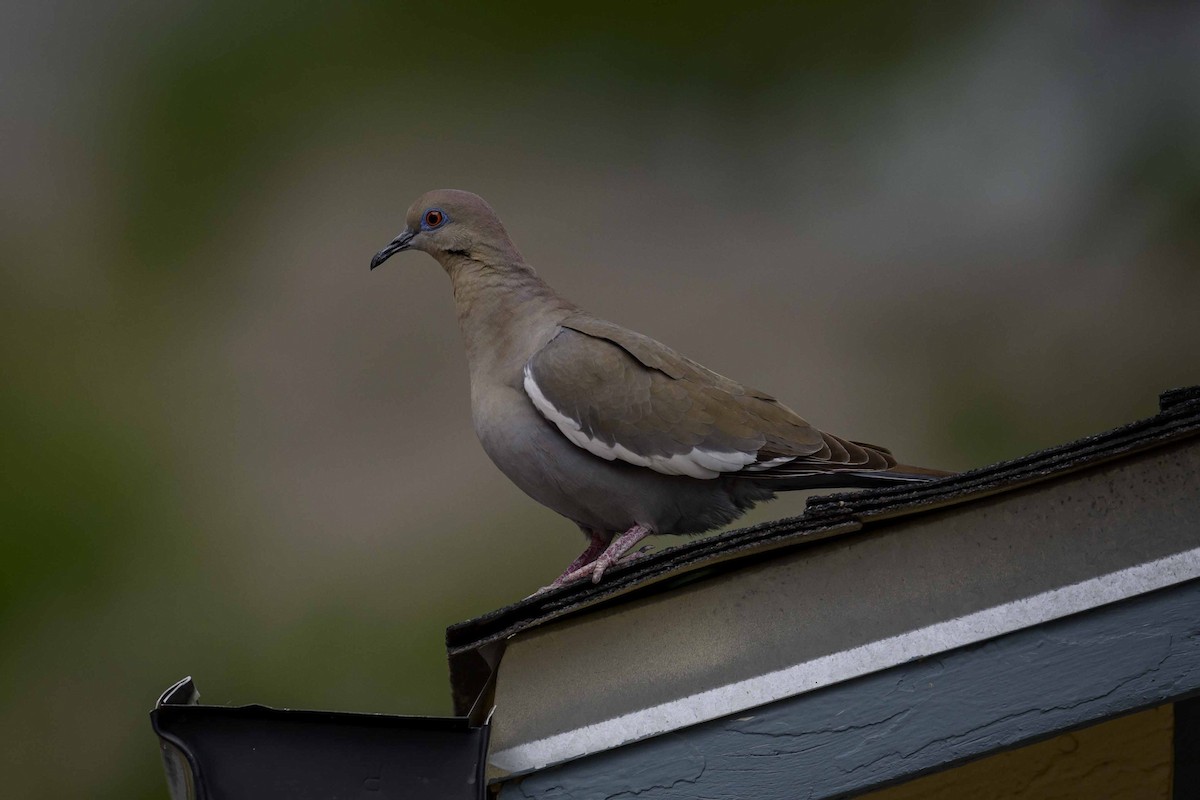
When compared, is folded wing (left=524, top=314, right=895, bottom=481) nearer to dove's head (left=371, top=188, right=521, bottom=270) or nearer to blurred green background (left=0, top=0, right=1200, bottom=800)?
dove's head (left=371, top=188, right=521, bottom=270)

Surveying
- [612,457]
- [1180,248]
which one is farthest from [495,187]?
[612,457]

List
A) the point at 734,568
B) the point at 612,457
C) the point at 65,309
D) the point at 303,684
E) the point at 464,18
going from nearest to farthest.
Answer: the point at 734,568 < the point at 612,457 < the point at 303,684 < the point at 65,309 < the point at 464,18

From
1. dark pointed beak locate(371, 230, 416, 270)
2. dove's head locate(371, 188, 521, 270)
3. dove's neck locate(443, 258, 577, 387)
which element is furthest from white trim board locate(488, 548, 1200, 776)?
dark pointed beak locate(371, 230, 416, 270)

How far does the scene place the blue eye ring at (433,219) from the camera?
3.43m

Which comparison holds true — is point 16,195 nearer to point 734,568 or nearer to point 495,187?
point 495,187

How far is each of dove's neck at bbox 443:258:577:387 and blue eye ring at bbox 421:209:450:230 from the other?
11 cm

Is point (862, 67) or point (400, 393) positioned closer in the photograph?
point (400, 393)

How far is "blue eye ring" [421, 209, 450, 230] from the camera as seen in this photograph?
135 inches

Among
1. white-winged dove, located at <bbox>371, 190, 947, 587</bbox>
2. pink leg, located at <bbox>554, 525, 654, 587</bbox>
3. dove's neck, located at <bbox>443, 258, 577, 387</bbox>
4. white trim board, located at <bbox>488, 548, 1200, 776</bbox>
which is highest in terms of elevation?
dove's neck, located at <bbox>443, 258, 577, 387</bbox>

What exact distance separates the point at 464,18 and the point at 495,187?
144 cm

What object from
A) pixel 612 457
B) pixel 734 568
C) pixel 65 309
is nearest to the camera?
pixel 734 568

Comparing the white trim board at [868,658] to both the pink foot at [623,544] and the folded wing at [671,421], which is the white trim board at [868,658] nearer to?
the pink foot at [623,544]

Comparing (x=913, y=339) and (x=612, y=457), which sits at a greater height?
(x=913, y=339)

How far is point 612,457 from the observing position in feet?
9.30
